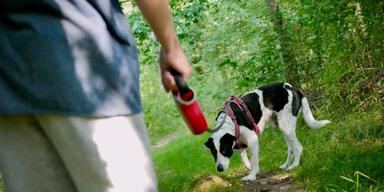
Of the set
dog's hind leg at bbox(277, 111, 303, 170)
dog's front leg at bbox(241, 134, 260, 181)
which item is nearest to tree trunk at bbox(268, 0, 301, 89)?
dog's hind leg at bbox(277, 111, 303, 170)

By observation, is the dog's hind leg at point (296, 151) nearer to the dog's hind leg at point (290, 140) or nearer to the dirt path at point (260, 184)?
the dog's hind leg at point (290, 140)

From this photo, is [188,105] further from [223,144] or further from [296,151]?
[296,151]

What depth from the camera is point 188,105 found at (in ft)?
4.97

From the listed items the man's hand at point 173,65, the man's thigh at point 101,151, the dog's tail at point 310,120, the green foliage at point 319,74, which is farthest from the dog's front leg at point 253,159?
the man's thigh at point 101,151

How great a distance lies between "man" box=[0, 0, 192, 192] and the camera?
128cm

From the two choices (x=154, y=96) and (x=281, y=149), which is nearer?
(x=281, y=149)

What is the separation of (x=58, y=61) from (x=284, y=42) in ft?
23.2

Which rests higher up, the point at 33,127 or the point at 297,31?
the point at 297,31

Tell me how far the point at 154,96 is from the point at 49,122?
18.0 metres

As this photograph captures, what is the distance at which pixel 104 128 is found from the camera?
1312 millimetres

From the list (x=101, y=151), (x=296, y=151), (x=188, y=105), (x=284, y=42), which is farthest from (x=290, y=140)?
(x=101, y=151)

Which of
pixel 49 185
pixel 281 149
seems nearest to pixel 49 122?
pixel 49 185

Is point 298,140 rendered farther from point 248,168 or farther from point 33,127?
point 33,127

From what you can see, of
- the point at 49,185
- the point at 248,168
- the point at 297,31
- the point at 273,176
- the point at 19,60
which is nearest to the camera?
the point at 19,60
